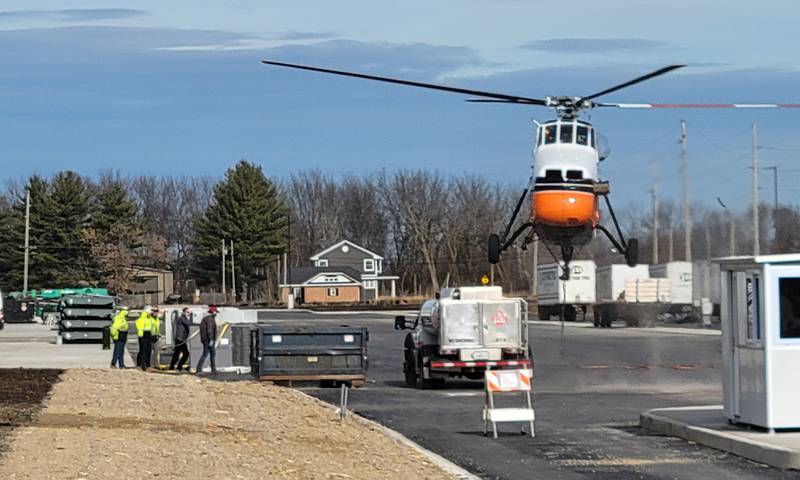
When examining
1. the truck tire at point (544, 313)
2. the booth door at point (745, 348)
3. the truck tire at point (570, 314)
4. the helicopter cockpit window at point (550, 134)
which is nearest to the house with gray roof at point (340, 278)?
the truck tire at point (544, 313)

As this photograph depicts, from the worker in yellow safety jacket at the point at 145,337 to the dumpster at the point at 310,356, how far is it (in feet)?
24.8

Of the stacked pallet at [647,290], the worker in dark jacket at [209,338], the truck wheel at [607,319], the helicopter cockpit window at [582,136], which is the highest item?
the helicopter cockpit window at [582,136]

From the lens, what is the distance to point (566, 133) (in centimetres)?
3512

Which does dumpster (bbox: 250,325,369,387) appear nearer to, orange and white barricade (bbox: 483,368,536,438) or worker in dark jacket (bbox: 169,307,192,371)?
worker in dark jacket (bbox: 169,307,192,371)

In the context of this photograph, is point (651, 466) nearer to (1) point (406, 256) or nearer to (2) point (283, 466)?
(2) point (283, 466)

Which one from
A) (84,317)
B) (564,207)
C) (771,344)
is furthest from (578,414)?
(84,317)

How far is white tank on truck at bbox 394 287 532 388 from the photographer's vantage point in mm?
28734

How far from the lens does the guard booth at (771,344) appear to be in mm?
16391

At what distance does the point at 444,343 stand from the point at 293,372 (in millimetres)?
3359

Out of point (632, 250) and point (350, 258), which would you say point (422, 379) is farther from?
point (350, 258)

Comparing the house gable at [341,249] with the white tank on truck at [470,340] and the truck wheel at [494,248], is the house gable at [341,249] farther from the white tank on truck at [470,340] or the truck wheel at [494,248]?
the white tank on truck at [470,340]

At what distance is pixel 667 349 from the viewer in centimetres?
4603

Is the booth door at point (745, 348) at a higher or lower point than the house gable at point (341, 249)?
lower

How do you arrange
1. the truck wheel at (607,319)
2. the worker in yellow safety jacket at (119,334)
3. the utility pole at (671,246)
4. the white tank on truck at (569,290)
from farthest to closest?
the white tank on truck at (569,290) → the truck wheel at (607,319) → the utility pole at (671,246) → the worker in yellow safety jacket at (119,334)
